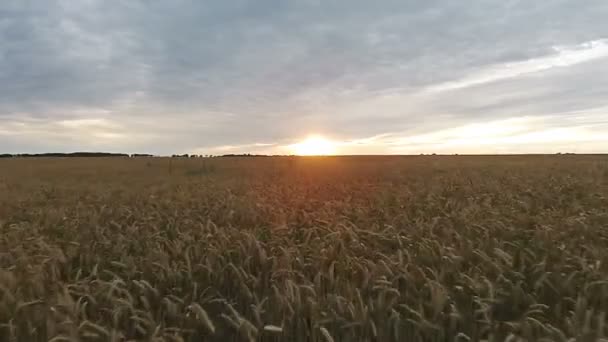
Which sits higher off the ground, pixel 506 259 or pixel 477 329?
pixel 506 259

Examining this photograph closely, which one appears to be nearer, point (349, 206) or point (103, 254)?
point (103, 254)

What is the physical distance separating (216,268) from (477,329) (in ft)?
6.58

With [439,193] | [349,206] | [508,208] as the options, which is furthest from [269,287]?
[439,193]

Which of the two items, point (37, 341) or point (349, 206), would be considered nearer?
point (37, 341)

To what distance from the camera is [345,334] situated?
210cm

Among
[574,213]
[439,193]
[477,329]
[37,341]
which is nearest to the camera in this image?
[37,341]

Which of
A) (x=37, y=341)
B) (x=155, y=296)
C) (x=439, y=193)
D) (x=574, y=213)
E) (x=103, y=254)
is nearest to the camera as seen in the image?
(x=37, y=341)

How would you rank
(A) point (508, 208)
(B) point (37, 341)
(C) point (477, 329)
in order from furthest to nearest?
(A) point (508, 208) < (C) point (477, 329) < (B) point (37, 341)

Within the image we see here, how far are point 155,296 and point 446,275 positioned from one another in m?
2.22

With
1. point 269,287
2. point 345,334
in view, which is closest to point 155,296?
point 269,287

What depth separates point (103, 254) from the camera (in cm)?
369

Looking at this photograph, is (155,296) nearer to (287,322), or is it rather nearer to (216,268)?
(216,268)

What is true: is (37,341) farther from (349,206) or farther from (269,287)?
(349,206)

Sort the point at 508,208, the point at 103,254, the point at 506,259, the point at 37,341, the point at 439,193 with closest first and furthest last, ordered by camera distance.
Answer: the point at 37,341, the point at 506,259, the point at 103,254, the point at 508,208, the point at 439,193
